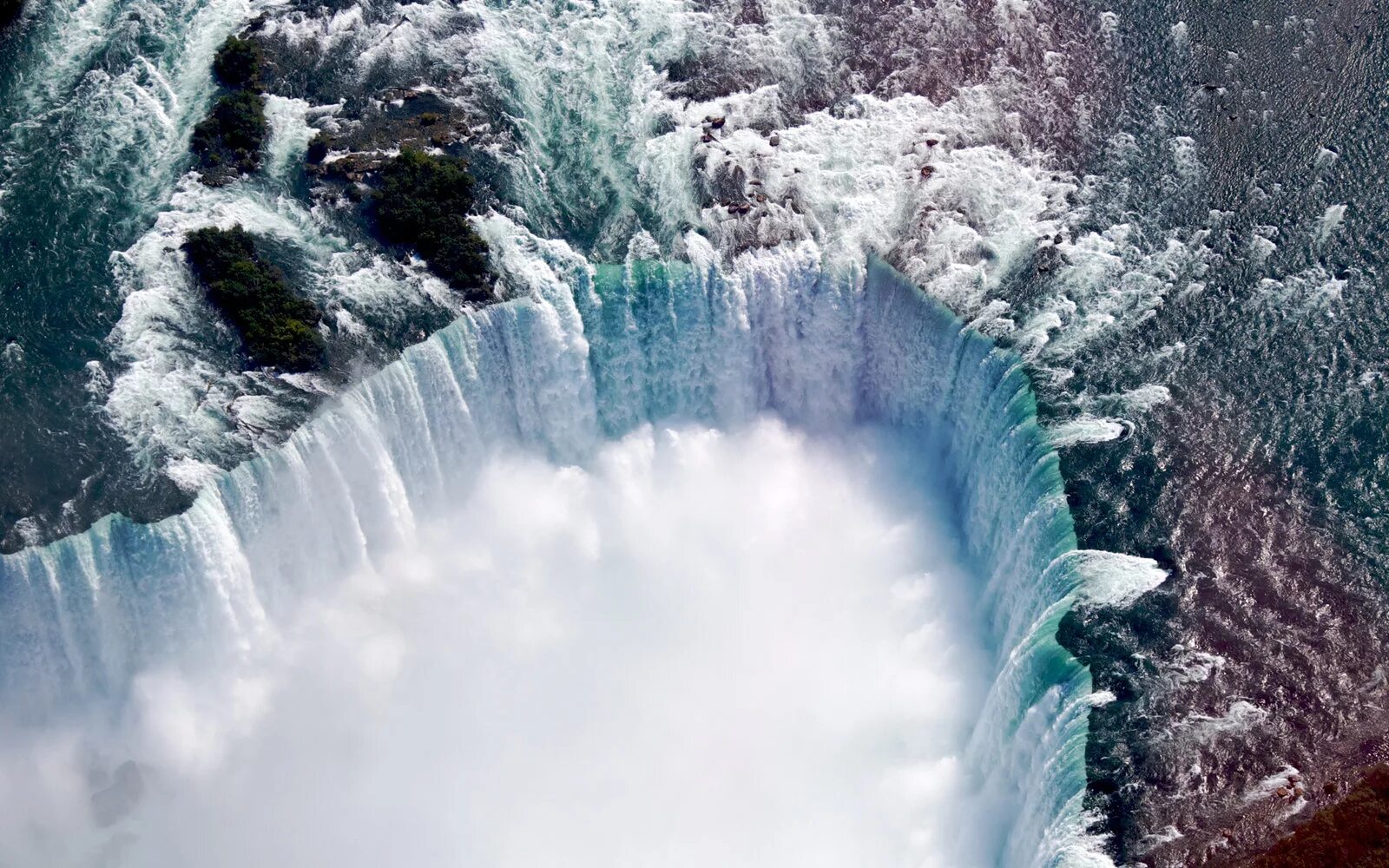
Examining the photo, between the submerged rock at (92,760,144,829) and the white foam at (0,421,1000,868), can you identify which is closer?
the submerged rock at (92,760,144,829)

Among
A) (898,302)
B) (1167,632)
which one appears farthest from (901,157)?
(1167,632)

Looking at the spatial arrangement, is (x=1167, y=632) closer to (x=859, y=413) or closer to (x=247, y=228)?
(x=859, y=413)

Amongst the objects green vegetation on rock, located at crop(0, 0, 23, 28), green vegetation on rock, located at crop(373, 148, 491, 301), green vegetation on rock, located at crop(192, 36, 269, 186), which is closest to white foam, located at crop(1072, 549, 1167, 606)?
green vegetation on rock, located at crop(373, 148, 491, 301)

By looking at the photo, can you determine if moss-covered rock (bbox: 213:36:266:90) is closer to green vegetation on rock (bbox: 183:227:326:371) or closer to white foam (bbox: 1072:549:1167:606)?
green vegetation on rock (bbox: 183:227:326:371)

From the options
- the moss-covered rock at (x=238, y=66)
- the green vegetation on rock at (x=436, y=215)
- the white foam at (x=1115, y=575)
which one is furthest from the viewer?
the moss-covered rock at (x=238, y=66)

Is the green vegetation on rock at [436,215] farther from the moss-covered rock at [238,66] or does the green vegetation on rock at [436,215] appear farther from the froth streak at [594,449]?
the moss-covered rock at [238,66]

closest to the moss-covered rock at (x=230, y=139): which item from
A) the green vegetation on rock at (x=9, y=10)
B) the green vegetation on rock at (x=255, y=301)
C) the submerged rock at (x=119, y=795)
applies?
the green vegetation on rock at (x=255, y=301)
